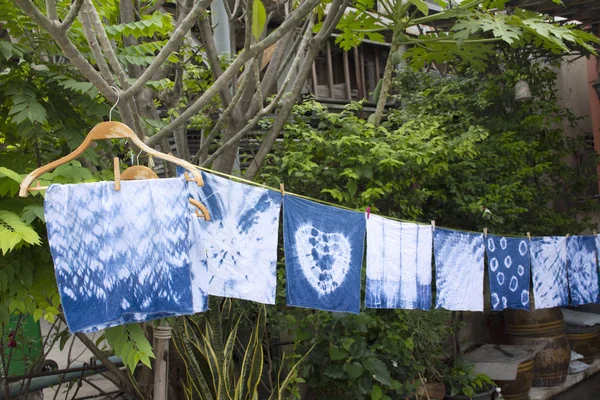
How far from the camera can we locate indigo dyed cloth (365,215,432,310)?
6.41m

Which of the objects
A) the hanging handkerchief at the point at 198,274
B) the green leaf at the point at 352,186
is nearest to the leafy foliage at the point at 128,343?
the hanging handkerchief at the point at 198,274

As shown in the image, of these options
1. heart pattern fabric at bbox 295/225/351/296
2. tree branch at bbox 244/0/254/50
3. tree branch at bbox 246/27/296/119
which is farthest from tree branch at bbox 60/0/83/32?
tree branch at bbox 246/27/296/119

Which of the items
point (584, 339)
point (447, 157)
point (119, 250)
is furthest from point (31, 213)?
point (584, 339)

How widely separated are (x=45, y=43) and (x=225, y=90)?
179 cm

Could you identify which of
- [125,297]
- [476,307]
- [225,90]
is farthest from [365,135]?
[125,297]

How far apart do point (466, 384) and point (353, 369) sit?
107 inches

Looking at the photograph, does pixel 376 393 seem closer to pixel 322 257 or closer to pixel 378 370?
pixel 378 370

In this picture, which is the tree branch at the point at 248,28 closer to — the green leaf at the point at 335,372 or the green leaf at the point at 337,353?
the green leaf at the point at 337,353

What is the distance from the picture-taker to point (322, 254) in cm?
590

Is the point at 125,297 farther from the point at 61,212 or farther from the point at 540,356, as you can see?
the point at 540,356

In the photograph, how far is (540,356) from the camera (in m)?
11.3

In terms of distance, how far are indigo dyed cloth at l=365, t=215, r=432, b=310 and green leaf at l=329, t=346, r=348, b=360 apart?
962 mm

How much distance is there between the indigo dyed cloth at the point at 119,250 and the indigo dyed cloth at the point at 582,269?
7.78 meters

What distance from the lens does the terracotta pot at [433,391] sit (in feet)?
27.8
